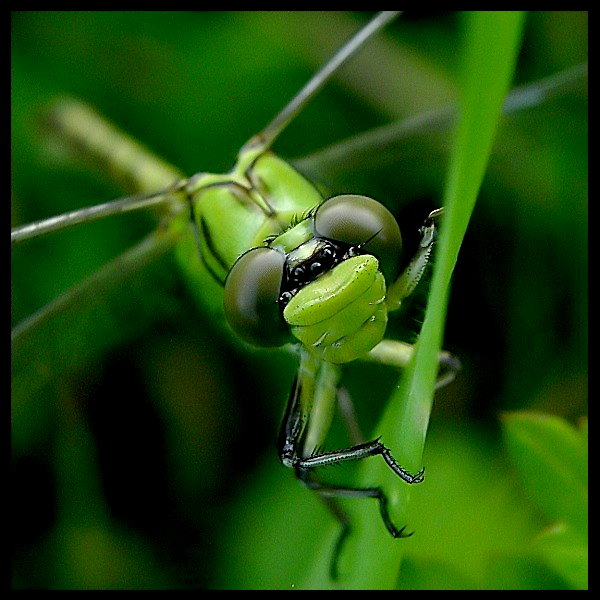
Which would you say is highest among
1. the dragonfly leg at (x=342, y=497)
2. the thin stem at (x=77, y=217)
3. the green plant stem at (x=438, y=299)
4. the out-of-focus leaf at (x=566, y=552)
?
the thin stem at (x=77, y=217)

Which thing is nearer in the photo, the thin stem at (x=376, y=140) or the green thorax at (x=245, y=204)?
the green thorax at (x=245, y=204)

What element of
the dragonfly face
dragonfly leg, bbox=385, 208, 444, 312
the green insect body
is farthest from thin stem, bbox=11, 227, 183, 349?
dragonfly leg, bbox=385, 208, 444, 312

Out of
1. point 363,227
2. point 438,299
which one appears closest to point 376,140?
point 363,227

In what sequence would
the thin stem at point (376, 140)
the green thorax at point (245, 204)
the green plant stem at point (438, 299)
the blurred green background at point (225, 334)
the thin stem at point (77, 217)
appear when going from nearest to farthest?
the green plant stem at point (438, 299), the green thorax at point (245, 204), the thin stem at point (77, 217), the blurred green background at point (225, 334), the thin stem at point (376, 140)

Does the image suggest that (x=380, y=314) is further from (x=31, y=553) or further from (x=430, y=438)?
(x=31, y=553)

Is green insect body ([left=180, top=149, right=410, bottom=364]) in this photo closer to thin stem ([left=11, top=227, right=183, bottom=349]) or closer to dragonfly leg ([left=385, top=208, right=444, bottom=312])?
dragonfly leg ([left=385, top=208, right=444, bottom=312])

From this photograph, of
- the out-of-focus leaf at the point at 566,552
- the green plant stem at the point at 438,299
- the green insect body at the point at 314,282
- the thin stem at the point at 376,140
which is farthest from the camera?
the thin stem at the point at 376,140

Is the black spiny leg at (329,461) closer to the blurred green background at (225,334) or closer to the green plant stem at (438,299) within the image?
the green plant stem at (438,299)

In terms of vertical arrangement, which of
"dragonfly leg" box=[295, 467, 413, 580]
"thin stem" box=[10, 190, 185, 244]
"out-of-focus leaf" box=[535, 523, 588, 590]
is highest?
"thin stem" box=[10, 190, 185, 244]

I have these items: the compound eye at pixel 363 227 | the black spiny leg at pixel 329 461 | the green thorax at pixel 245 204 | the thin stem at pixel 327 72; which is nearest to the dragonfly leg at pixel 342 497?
the black spiny leg at pixel 329 461
